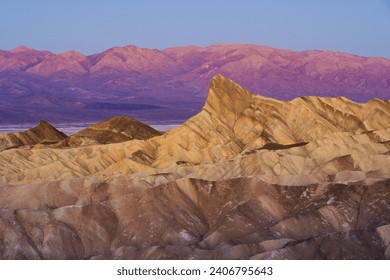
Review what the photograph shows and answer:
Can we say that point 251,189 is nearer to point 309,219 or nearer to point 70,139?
point 309,219

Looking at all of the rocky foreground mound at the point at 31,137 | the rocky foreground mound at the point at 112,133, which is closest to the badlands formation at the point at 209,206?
the rocky foreground mound at the point at 112,133

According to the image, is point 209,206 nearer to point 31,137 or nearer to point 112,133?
point 112,133

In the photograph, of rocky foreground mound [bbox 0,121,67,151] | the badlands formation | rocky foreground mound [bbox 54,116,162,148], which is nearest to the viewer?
the badlands formation

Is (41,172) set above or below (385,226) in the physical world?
below

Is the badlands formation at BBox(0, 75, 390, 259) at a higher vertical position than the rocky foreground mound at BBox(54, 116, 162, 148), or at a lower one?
higher

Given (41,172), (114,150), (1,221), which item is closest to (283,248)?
(1,221)

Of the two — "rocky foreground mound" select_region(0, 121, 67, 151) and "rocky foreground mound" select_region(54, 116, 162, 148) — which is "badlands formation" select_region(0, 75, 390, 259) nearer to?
"rocky foreground mound" select_region(54, 116, 162, 148)

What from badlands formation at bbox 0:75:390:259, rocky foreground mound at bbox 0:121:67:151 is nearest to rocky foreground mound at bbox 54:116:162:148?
rocky foreground mound at bbox 0:121:67:151

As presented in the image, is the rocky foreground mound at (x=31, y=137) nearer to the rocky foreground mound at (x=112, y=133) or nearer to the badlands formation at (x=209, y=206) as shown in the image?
the rocky foreground mound at (x=112, y=133)
